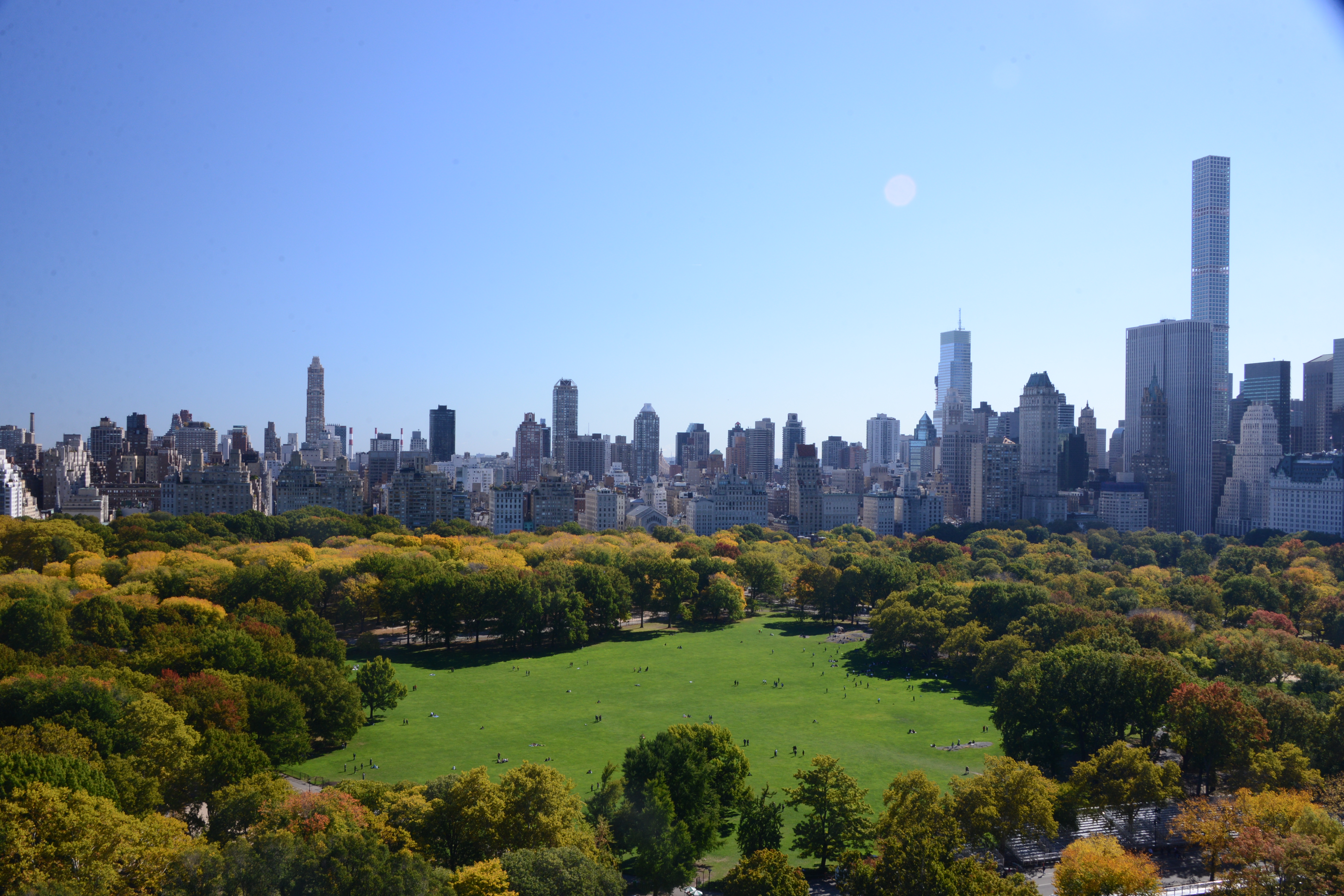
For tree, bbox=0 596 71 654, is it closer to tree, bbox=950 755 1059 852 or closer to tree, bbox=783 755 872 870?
tree, bbox=783 755 872 870

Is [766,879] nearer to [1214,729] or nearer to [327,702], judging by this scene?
[1214,729]

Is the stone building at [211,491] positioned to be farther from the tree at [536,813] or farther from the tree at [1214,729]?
the tree at [1214,729]

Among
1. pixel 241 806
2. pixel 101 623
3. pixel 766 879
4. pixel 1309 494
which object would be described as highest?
pixel 1309 494

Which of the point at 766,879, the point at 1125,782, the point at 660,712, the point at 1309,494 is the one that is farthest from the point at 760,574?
the point at 1309,494

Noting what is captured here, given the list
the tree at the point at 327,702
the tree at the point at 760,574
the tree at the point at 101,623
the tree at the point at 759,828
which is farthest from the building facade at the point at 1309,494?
the tree at the point at 101,623

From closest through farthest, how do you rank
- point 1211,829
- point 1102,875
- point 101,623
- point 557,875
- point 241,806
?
point 557,875
point 1102,875
point 241,806
point 1211,829
point 101,623

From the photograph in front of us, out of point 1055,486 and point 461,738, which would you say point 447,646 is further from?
point 1055,486
